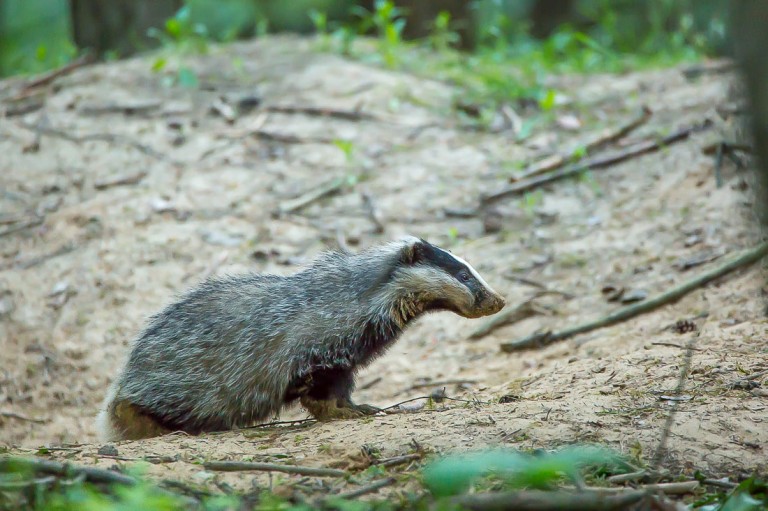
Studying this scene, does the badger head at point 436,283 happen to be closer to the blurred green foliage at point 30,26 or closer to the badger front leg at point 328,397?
the badger front leg at point 328,397

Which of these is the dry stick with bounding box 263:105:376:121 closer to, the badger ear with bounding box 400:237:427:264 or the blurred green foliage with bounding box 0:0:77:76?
the badger ear with bounding box 400:237:427:264

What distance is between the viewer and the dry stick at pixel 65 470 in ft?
10.1

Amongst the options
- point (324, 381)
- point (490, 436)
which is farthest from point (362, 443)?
point (324, 381)

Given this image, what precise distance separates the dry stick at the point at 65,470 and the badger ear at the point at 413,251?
8.28 ft

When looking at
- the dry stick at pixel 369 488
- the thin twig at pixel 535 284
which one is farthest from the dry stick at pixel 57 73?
the dry stick at pixel 369 488

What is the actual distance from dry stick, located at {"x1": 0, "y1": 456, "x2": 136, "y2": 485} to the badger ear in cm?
252

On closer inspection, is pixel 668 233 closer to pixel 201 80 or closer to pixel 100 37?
pixel 201 80

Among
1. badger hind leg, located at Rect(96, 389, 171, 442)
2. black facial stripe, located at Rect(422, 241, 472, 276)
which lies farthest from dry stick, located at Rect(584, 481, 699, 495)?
badger hind leg, located at Rect(96, 389, 171, 442)

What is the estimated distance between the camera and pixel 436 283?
5281 mm

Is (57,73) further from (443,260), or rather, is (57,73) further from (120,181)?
(443,260)

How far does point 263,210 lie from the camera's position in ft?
26.0

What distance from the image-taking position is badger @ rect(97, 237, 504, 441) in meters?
5.03

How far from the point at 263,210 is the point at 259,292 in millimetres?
2716

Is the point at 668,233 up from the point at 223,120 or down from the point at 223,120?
down
